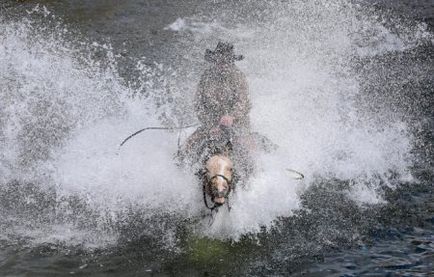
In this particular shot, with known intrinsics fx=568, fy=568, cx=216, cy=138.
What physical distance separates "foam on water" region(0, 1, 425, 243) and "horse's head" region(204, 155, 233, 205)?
23.8 inches

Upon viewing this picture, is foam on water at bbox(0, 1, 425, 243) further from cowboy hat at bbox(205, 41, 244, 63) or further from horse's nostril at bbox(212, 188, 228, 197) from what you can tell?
cowboy hat at bbox(205, 41, 244, 63)

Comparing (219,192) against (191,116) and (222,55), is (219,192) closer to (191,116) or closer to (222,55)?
(222,55)

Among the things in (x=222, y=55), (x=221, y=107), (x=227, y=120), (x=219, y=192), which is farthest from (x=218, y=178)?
(x=222, y=55)

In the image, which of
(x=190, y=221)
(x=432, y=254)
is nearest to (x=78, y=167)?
(x=190, y=221)

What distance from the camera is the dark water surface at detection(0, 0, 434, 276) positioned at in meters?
7.30

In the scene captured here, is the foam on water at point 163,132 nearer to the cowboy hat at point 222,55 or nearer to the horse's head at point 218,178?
the horse's head at point 218,178

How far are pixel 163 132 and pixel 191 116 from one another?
56.9 inches

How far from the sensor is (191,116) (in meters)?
11.1

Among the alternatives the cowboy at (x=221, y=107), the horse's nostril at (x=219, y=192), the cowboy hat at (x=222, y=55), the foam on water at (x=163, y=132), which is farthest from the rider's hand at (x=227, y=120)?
the cowboy hat at (x=222, y=55)

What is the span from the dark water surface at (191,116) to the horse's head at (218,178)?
81 centimetres

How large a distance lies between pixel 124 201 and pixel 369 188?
12.3ft

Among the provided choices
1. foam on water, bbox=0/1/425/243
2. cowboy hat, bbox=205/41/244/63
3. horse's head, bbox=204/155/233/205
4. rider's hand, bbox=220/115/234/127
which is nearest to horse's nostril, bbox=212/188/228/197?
horse's head, bbox=204/155/233/205

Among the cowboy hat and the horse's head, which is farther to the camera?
the cowboy hat

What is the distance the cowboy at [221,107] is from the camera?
789 centimetres
